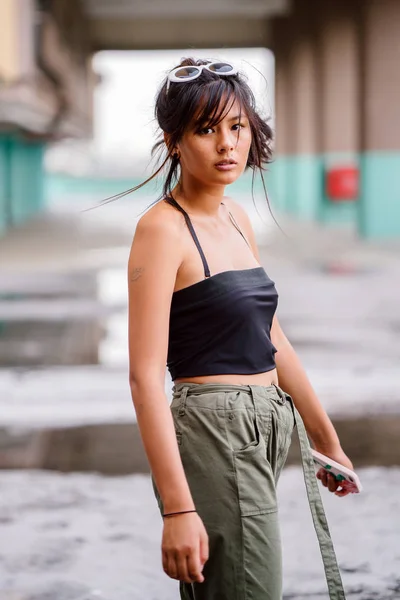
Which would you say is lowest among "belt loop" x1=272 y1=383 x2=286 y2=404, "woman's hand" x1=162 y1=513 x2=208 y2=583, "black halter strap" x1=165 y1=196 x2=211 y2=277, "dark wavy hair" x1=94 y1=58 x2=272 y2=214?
"woman's hand" x1=162 y1=513 x2=208 y2=583

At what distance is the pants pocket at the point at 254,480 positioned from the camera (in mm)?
2084

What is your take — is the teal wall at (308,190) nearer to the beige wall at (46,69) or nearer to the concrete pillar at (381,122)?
the concrete pillar at (381,122)

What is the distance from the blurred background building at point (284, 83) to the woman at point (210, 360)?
14.5 meters

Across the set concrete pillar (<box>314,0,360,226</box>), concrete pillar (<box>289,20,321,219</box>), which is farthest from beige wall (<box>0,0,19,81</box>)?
concrete pillar (<box>289,20,321,219</box>)

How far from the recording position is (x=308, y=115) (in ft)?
109

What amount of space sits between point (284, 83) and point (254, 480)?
38728 millimetres

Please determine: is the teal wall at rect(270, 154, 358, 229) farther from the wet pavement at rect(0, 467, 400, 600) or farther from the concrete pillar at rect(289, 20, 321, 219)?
the wet pavement at rect(0, 467, 400, 600)

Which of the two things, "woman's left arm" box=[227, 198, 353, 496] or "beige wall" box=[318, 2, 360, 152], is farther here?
"beige wall" box=[318, 2, 360, 152]

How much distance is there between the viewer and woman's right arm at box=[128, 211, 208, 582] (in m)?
1.95

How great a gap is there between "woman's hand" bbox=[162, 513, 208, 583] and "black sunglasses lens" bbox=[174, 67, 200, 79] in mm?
937

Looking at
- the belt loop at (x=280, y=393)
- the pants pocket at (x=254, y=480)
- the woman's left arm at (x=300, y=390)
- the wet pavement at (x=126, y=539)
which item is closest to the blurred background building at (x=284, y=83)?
the wet pavement at (x=126, y=539)

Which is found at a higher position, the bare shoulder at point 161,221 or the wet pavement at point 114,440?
the bare shoulder at point 161,221

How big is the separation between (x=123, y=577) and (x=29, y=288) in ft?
32.5

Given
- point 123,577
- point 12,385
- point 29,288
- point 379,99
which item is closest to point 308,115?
point 379,99
